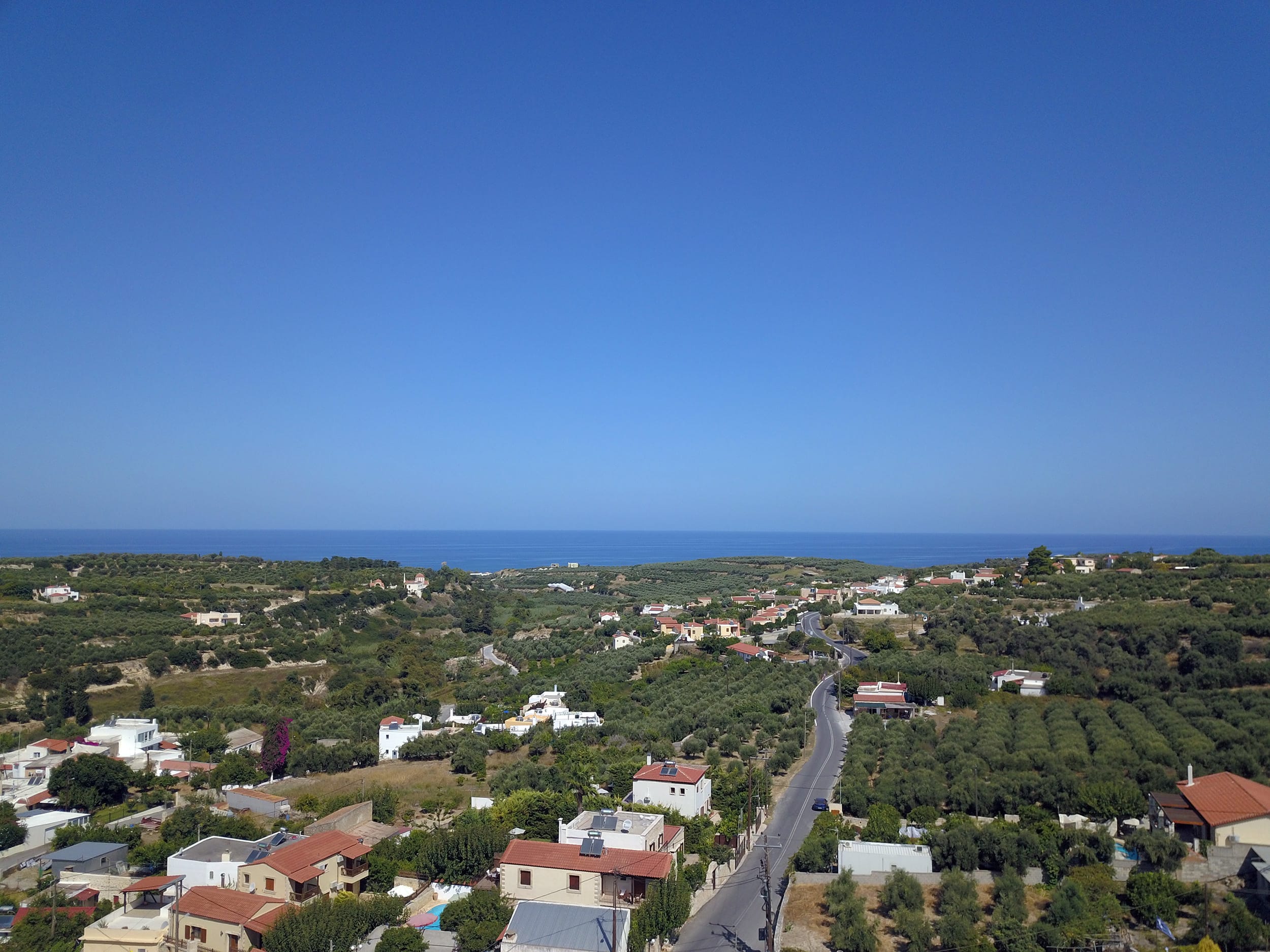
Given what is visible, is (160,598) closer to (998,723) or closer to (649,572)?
(998,723)

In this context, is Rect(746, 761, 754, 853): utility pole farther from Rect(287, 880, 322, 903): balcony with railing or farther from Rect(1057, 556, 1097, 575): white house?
Rect(1057, 556, 1097, 575): white house

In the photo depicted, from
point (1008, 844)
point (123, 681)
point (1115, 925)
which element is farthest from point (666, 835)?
point (123, 681)

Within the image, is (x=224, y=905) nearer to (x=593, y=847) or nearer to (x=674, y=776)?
(x=593, y=847)

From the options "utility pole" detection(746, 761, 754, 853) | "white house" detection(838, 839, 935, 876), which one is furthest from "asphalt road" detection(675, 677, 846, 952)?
"white house" detection(838, 839, 935, 876)

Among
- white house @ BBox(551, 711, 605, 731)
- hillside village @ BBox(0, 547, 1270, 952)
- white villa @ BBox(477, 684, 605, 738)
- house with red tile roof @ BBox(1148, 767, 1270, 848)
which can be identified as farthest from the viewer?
white house @ BBox(551, 711, 605, 731)

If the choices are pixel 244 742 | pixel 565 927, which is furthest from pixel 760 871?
pixel 244 742

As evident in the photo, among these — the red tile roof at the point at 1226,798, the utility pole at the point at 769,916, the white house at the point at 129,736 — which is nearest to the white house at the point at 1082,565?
the red tile roof at the point at 1226,798
